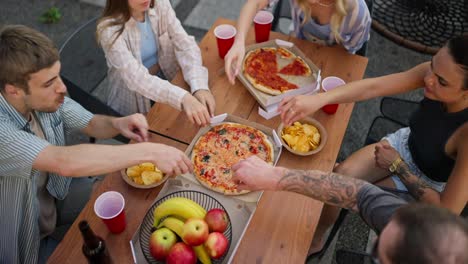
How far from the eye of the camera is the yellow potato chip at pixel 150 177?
1614 mm

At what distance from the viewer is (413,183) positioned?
1752 millimetres

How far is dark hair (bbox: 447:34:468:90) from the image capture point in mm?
1470

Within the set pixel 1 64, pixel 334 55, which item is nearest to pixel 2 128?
pixel 1 64

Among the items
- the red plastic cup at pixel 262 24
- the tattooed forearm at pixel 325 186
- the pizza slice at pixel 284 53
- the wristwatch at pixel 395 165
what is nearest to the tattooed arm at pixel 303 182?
the tattooed forearm at pixel 325 186

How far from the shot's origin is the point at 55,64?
5.10 feet

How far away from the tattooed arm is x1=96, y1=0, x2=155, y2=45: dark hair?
1091 millimetres

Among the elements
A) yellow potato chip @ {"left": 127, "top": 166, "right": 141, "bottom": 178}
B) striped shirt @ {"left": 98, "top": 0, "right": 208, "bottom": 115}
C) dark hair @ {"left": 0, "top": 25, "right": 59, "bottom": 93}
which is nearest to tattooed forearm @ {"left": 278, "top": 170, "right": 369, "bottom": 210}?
yellow potato chip @ {"left": 127, "top": 166, "right": 141, "bottom": 178}

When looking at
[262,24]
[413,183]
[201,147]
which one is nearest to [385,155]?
[413,183]

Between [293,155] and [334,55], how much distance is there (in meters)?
0.81

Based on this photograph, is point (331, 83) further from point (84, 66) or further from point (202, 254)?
point (84, 66)

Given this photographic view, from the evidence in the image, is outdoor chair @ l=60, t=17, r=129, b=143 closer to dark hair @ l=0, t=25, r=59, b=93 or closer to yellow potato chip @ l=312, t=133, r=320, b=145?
dark hair @ l=0, t=25, r=59, b=93

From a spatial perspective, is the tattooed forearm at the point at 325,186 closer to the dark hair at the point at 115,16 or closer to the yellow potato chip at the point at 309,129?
the yellow potato chip at the point at 309,129

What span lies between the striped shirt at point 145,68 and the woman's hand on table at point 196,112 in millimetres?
75

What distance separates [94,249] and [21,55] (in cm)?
81
